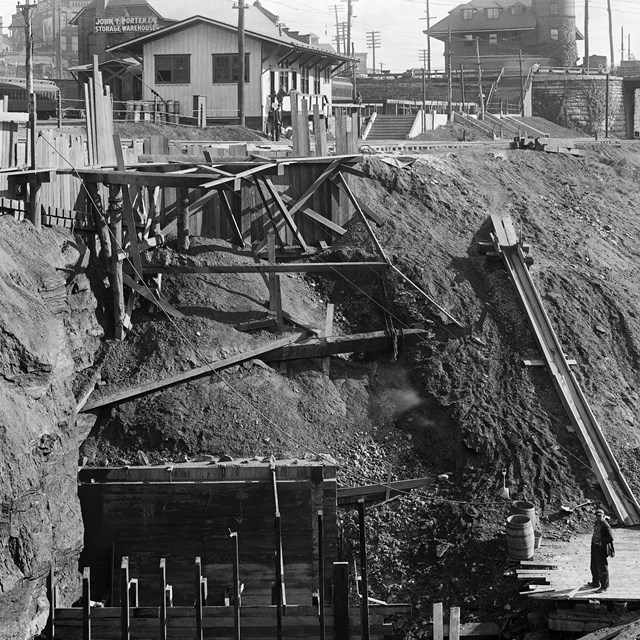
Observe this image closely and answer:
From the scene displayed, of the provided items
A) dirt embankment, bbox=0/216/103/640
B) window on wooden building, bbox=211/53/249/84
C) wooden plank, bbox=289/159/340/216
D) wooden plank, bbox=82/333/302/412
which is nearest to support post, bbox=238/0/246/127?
window on wooden building, bbox=211/53/249/84

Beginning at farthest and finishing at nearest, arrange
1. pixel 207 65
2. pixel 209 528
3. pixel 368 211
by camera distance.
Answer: pixel 207 65 < pixel 368 211 < pixel 209 528

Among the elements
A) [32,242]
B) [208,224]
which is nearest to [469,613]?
[32,242]

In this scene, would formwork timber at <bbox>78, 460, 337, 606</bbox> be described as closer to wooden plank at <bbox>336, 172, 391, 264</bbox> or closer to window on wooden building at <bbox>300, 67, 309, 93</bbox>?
wooden plank at <bbox>336, 172, 391, 264</bbox>

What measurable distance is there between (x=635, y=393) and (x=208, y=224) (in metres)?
9.55

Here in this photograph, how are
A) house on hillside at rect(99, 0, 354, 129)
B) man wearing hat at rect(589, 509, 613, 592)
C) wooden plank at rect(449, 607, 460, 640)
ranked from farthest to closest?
1. house on hillside at rect(99, 0, 354, 129)
2. man wearing hat at rect(589, 509, 613, 592)
3. wooden plank at rect(449, 607, 460, 640)

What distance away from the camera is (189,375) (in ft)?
72.0

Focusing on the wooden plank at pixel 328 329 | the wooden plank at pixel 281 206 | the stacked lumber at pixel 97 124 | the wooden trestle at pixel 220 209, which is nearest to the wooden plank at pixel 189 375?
the wooden plank at pixel 328 329

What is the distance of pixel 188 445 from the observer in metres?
21.0

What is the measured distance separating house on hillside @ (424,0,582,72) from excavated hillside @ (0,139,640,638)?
59.9m

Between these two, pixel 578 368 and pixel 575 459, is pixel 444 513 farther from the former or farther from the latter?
pixel 578 368

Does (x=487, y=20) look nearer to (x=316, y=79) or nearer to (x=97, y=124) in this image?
(x=316, y=79)

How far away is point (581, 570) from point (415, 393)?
5580 mm

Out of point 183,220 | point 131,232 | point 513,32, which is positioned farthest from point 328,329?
point 513,32

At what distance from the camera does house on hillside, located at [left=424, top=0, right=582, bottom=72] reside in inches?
3371
